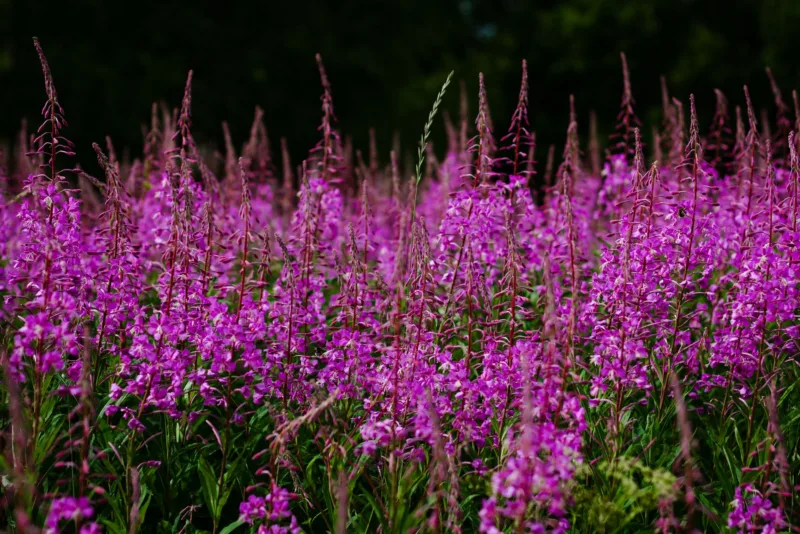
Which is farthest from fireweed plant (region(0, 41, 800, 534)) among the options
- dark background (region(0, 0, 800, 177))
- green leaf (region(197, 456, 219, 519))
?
dark background (region(0, 0, 800, 177))

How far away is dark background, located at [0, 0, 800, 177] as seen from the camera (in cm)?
1895

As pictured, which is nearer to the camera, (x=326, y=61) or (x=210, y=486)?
(x=210, y=486)

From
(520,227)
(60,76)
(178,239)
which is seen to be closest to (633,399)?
(520,227)

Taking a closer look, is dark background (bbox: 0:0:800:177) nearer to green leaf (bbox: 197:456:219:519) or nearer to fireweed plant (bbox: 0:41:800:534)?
fireweed plant (bbox: 0:41:800:534)

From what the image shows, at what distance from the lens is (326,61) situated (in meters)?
22.2

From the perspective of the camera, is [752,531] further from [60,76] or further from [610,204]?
[60,76]

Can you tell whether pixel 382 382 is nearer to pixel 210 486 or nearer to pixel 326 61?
pixel 210 486

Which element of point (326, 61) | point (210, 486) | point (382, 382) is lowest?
point (210, 486)

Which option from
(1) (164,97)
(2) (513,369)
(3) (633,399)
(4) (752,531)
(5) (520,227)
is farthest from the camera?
(1) (164,97)

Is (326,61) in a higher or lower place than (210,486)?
higher

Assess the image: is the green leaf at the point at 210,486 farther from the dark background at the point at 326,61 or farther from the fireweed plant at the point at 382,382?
the dark background at the point at 326,61

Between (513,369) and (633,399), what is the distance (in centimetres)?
147

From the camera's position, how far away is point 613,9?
21.0m

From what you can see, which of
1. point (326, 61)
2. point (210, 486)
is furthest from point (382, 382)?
point (326, 61)
